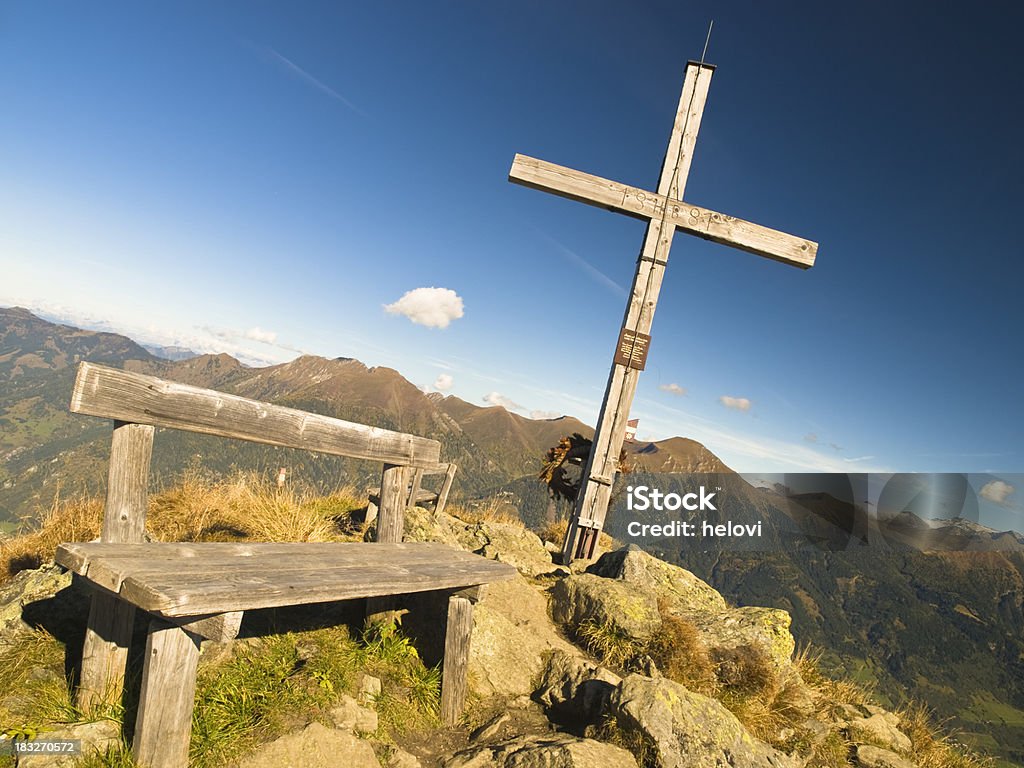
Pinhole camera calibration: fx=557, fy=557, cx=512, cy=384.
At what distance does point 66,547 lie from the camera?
9.14 feet

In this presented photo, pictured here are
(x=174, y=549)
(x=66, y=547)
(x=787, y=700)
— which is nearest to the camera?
(x=66, y=547)

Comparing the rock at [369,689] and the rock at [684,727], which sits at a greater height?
the rock at [684,727]

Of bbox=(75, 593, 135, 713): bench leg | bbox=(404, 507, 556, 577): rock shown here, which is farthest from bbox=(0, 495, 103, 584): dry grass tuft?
bbox=(404, 507, 556, 577): rock

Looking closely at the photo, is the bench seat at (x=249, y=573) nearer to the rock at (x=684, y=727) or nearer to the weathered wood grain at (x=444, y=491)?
the rock at (x=684, y=727)

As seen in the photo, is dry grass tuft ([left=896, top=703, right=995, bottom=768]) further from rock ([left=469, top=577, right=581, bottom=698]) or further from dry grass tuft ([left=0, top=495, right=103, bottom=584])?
dry grass tuft ([left=0, top=495, right=103, bottom=584])

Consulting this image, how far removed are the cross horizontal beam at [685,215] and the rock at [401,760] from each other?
667cm

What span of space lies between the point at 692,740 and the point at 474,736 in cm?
154

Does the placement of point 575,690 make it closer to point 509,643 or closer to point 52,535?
point 509,643

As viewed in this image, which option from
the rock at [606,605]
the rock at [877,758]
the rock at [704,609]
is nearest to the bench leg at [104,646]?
the rock at [606,605]

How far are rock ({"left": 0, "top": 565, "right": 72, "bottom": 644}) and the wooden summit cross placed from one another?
5622 mm

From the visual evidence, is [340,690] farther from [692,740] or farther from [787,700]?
[787,700]

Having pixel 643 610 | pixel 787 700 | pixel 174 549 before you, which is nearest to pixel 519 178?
pixel 643 610

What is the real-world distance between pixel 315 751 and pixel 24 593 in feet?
8.42

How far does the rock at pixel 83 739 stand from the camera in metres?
2.62
